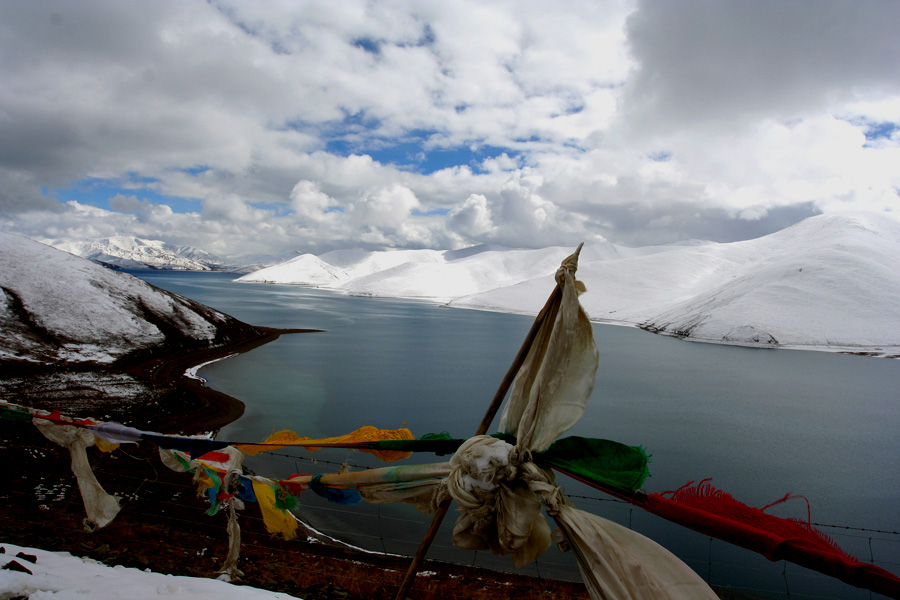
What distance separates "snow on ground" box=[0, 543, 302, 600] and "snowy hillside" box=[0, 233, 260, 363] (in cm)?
2294

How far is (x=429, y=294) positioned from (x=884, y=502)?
132222 millimetres

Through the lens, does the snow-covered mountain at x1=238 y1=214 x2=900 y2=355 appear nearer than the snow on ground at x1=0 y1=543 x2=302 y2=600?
No

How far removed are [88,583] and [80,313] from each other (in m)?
A: 30.7

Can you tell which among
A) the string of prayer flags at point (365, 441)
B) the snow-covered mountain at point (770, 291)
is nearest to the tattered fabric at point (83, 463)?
the string of prayer flags at point (365, 441)

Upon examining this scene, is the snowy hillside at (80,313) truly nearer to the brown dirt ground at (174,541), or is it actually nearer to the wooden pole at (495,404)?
the brown dirt ground at (174,541)

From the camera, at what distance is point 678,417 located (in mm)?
20859

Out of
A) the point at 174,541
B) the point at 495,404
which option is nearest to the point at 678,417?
the point at 174,541

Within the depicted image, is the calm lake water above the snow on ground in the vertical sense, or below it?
below

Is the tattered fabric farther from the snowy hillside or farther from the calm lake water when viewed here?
the snowy hillside

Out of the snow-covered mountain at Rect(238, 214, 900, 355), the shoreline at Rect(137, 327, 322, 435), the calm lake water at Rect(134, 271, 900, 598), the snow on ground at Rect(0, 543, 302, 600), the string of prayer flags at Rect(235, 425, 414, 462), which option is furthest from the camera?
the snow-covered mountain at Rect(238, 214, 900, 355)

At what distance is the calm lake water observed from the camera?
36.2 ft

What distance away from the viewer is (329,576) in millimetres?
7914

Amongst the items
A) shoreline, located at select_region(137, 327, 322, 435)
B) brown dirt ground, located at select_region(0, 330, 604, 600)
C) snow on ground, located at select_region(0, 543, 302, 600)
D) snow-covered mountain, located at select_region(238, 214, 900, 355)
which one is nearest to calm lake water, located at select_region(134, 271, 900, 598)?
shoreline, located at select_region(137, 327, 322, 435)

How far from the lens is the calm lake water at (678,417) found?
1105 cm
